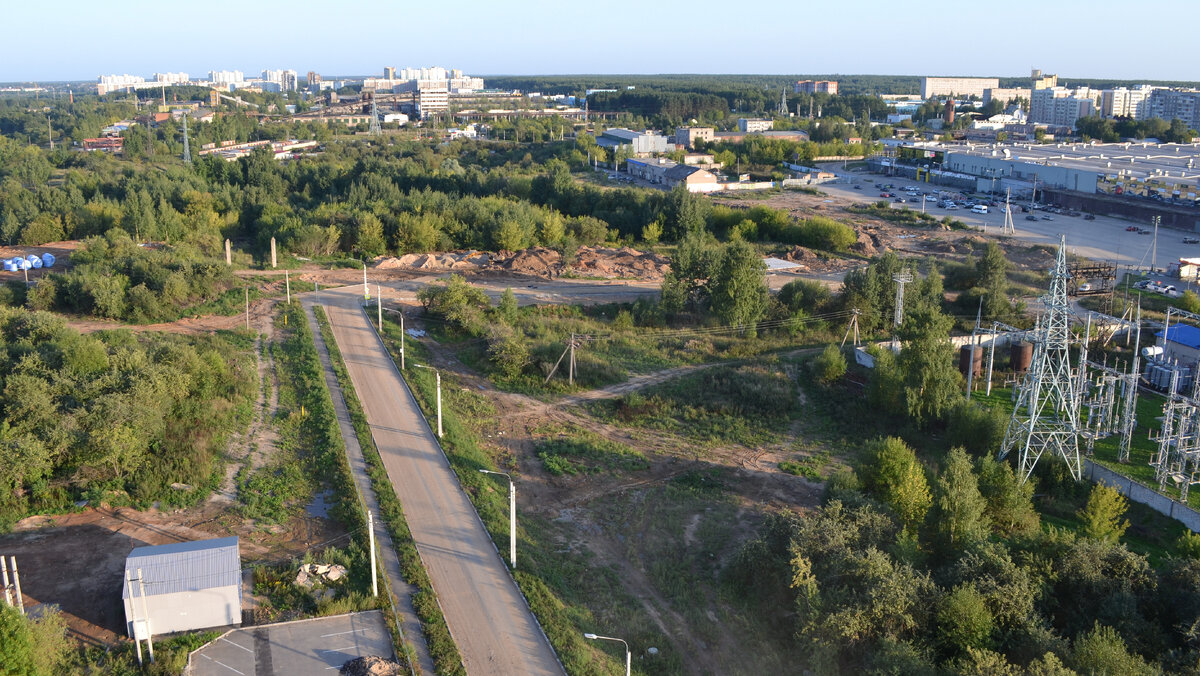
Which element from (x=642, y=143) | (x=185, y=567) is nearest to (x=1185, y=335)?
(x=185, y=567)

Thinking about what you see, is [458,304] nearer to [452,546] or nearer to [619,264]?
[619,264]

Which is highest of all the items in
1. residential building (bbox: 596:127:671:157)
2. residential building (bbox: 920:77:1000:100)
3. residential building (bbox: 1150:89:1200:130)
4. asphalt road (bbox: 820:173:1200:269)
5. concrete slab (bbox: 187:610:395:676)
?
residential building (bbox: 920:77:1000:100)

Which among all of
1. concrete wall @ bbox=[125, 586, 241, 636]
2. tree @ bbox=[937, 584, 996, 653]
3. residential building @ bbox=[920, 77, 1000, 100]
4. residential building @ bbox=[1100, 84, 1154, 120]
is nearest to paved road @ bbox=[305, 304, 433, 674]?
concrete wall @ bbox=[125, 586, 241, 636]

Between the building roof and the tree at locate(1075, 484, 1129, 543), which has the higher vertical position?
the building roof

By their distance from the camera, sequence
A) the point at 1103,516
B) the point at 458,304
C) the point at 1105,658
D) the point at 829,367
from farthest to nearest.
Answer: the point at 458,304 → the point at 829,367 → the point at 1103,516 → the point at 1105,658

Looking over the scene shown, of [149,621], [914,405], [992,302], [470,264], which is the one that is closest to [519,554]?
[149,621]

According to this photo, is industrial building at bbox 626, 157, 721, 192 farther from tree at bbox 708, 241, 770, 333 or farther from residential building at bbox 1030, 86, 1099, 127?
residential building at bbox 1030, 86, 1099, 127
